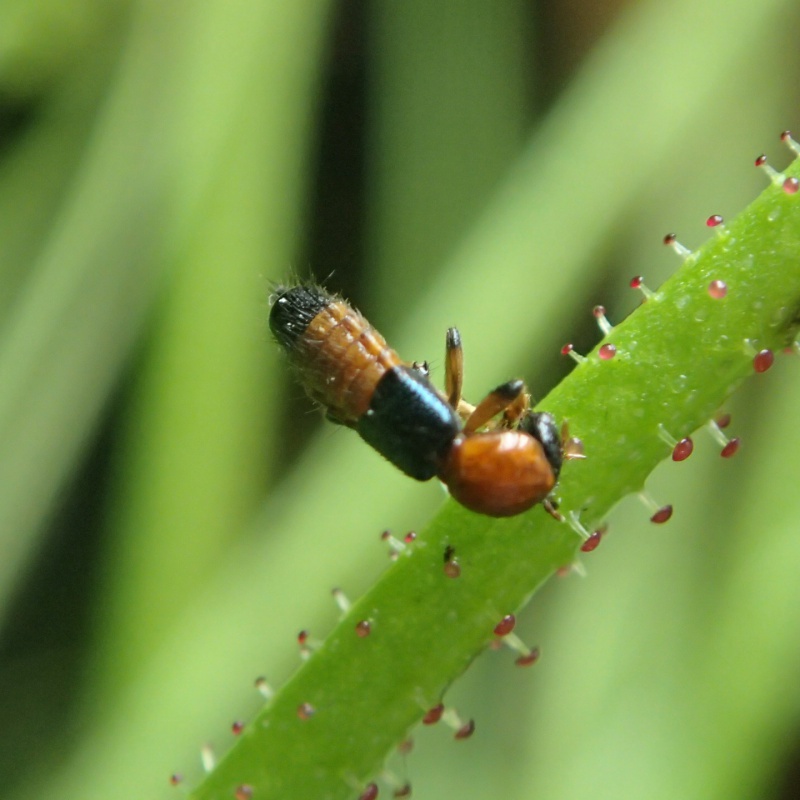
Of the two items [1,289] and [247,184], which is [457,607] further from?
[1,289]

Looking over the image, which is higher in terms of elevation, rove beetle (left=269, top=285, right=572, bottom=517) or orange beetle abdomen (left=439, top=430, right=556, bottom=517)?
rove beetle (left=269, top=285, right=572, bottom=517)

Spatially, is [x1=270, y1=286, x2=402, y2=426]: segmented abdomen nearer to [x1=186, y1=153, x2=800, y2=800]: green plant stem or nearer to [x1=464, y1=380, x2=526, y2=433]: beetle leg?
[x1=464, y1=380, x2=526, y2=433]: beetle leg

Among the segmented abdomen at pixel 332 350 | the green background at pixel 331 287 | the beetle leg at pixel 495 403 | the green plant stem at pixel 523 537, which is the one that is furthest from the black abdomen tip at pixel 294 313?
the green background at pixel 331 287

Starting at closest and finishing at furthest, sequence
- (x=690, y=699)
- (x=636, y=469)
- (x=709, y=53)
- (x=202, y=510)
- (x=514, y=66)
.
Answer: (x=636, y=469) → (x=690, y=699) → (x=202, y=510) → (x=709, y=53) → (x=514, y=66)

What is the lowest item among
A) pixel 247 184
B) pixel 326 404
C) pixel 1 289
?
pixel 326 404

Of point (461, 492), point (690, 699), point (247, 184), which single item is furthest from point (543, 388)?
point (461, 492)

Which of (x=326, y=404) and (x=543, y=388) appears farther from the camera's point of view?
(x=543, y=388)

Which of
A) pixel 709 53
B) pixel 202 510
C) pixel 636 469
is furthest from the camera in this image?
pixel 709 53

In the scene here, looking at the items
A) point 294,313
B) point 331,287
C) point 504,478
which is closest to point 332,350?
point 294,313

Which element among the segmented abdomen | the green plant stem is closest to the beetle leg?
the segmented abdomen
